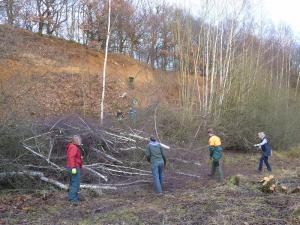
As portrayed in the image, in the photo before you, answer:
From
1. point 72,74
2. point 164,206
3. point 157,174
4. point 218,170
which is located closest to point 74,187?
point 164,206

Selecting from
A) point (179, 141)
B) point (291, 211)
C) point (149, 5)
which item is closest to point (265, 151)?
point (179, 141)

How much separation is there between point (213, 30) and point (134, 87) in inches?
336

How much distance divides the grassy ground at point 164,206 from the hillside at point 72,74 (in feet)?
35.2

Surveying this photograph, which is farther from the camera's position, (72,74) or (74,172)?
(72,74)

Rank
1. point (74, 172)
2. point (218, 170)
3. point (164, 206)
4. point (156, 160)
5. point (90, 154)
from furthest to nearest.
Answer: point (218, 170), point (90, 154), point (156, 160), point (74, 172), point (164, 206)

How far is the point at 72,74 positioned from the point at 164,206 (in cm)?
1996

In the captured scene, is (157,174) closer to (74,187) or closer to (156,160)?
(156,160)

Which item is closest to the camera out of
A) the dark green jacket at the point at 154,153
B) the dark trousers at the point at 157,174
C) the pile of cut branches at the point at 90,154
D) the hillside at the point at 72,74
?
the dark trousers at the point at 157,174

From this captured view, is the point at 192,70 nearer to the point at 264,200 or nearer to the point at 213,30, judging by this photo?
the point at 213,30

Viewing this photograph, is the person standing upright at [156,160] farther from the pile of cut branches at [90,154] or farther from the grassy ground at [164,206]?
the pile of cut branches at [90,154]

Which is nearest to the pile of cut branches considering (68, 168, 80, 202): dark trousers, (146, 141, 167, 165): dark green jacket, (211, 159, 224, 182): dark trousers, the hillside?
(68, 168, 80, 202): dark trousers

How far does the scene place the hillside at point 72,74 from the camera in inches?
938

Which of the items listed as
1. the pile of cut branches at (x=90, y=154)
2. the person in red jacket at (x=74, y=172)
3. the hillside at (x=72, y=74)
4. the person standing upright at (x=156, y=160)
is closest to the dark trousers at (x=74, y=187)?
the person in red jacket at (x=74, y=172)

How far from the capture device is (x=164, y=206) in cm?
991
